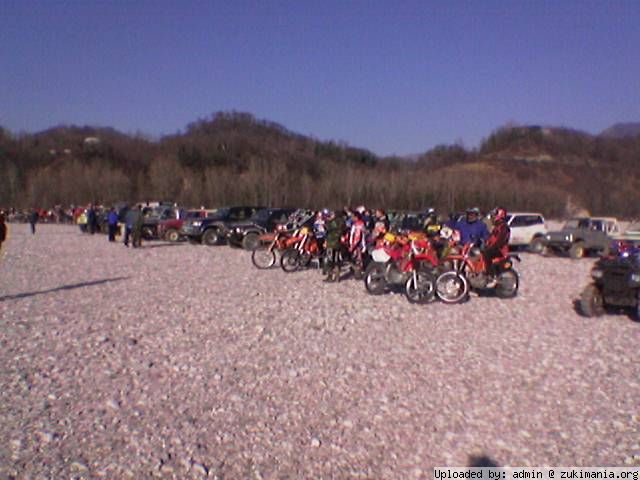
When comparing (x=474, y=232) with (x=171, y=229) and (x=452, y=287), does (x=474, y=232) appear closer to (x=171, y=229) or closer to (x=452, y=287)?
(x=452, y=287)

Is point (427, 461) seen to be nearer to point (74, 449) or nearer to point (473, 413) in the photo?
point (473, 413)

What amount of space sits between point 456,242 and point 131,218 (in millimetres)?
15633

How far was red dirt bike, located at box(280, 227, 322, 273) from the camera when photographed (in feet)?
53.1

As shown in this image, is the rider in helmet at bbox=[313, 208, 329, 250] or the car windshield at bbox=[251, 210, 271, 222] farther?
the car windshield at bbox=[251, 210, 271, 222]

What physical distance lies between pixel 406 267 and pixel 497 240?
1767 mm

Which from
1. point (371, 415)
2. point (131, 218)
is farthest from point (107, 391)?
point (131, 218)

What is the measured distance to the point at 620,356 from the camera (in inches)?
311

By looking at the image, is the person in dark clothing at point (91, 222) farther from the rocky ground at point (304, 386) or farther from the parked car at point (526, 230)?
the rocky ground at point (304, 386)

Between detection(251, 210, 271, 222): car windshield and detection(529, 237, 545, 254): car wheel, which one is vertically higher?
detection(251, 210, 271, 222): car windshield

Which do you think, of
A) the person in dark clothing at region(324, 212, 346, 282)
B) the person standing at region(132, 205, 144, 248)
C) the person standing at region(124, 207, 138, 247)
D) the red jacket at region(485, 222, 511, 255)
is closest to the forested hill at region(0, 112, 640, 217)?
the person standing at region(124, 207, 138, 247)

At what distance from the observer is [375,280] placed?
41.5ft

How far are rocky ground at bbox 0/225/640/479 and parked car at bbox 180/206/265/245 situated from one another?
42.1 ft

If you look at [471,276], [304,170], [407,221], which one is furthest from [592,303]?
[304,170]

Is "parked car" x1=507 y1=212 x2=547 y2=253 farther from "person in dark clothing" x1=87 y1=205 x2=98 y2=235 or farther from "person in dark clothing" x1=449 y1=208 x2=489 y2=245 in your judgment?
"person in dark clothing" x1=87 y1=205 x2=98 y2=235
